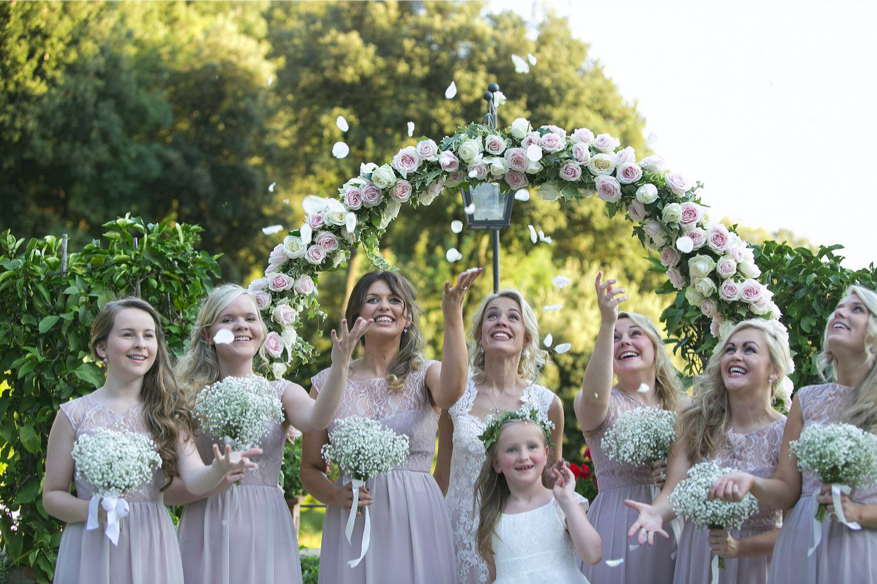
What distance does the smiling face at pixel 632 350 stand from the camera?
19.4 feet

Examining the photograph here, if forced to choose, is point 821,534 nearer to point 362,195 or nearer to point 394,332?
point 394,332

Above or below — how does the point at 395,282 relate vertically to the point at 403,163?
below

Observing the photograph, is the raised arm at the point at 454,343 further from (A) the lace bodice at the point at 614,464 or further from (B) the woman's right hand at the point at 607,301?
(A) the lace bodice at the point at 614,464

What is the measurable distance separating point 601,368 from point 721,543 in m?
1.10

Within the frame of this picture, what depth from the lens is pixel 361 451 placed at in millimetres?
5094

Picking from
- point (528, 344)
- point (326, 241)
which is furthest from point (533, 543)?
point (326, 241)

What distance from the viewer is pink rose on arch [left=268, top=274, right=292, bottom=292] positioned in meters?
6.50

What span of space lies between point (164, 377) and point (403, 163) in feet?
7.04

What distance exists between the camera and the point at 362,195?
650 centimetres

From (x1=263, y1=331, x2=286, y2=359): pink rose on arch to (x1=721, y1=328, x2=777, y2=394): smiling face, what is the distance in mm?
2776

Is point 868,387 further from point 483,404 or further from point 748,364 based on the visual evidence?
point 483,404

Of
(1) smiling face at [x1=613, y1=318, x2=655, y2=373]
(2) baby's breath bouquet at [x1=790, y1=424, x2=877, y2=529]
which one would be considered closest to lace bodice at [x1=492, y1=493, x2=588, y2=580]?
(1) smiling face at [x1=613, y1=318, x2=655, y2=373]

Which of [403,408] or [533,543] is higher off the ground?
[403,408]

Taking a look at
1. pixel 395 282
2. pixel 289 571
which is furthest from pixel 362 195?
pixel 289 571
